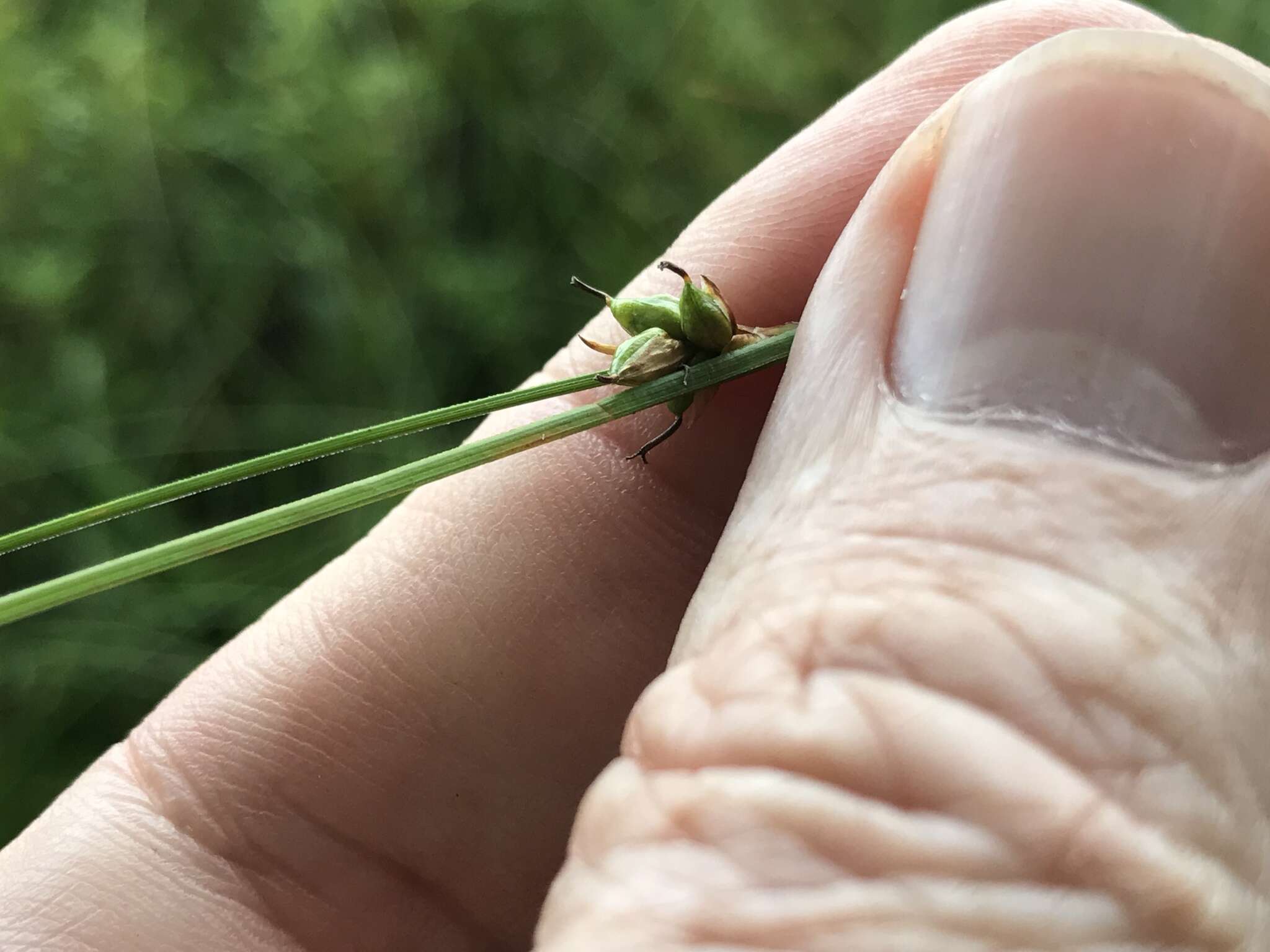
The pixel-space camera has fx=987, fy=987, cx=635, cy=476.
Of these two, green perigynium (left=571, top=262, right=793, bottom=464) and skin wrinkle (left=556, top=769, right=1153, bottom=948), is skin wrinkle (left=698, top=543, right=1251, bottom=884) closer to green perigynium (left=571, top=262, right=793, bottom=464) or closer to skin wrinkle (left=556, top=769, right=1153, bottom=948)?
skin wrinkle (left=556, top=769, right=1153, bottom=948)

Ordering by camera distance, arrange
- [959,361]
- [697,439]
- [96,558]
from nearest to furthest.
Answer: [959,361]
[697,439]
[96,558]

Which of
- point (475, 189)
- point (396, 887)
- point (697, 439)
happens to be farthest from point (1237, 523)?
point (475, 189)

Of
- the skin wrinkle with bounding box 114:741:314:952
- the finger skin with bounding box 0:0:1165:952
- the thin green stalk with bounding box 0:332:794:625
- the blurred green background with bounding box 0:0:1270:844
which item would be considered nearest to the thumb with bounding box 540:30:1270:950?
the thin green stalk with bounding box 0:332:794:625

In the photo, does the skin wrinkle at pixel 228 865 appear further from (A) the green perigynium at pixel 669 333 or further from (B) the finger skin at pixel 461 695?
(A) the green perigynium at pixel 669 333

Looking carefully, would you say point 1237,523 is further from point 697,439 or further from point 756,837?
point 697,439

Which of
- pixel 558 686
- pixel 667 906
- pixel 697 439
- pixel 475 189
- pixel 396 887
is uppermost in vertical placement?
pixel 475 189

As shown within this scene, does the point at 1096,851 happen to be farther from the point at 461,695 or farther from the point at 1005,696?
the point at 461,695
